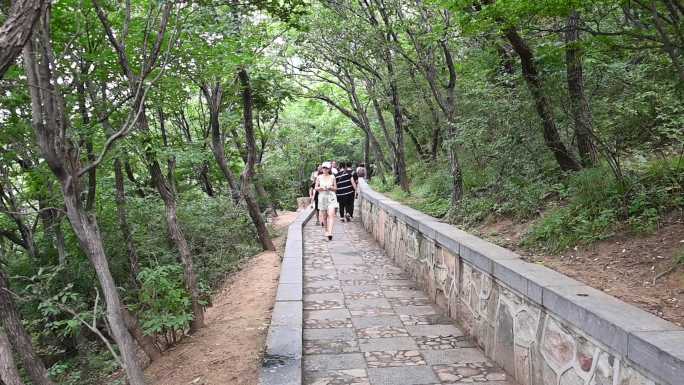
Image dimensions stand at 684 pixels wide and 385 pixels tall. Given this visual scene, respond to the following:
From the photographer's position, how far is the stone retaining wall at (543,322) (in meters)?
2.36

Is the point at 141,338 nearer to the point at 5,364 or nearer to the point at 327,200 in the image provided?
the point at 5,364

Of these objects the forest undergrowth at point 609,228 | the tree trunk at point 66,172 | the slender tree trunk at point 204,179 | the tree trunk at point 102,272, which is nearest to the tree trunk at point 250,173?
the slender tree trunk at point 204,179

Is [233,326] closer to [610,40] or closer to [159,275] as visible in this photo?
[159,275]

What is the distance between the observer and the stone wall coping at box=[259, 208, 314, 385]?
3695mm

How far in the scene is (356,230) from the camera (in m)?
12.7

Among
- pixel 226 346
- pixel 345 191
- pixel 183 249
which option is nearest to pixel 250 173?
pixel 345 191

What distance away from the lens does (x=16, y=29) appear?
7.82ft

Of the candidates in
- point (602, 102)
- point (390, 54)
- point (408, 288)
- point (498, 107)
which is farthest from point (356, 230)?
point (602, 102)

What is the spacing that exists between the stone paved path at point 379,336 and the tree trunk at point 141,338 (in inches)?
61.4

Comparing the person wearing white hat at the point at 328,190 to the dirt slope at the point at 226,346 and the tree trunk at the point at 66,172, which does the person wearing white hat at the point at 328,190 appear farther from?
the tree trunk at the point at 66,172

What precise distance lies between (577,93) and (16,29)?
531 cm

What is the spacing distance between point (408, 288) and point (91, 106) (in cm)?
469

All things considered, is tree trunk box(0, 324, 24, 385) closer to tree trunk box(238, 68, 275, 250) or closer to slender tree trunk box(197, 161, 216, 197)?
tree trunk box(238, 68, 275, 250)

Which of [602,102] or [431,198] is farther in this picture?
[431,198]
